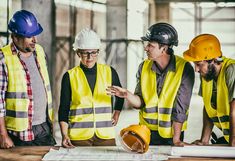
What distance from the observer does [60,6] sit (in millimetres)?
12133

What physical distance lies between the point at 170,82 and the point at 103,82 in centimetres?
61

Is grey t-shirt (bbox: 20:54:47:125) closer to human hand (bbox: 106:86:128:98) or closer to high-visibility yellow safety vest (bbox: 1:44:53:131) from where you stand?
high-visibility yellow safety vest (bbox: 1:44:53:131)

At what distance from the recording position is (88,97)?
4.01 metres

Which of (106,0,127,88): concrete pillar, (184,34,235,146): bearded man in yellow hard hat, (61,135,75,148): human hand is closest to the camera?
(61,135,75,148): human hand

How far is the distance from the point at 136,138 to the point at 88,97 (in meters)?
0.98

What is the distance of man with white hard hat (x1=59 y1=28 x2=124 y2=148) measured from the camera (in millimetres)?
3955

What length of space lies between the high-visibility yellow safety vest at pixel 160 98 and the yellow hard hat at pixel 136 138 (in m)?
0.81

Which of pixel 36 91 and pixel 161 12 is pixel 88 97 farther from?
pixel 161 12

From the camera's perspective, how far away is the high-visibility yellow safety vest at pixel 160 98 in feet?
13.0

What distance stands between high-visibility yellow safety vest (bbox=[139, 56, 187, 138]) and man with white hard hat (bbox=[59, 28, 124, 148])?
0.27 m

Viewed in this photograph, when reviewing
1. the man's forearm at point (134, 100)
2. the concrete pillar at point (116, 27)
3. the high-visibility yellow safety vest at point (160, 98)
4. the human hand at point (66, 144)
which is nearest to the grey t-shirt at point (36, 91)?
the human hand at point (66, 144)

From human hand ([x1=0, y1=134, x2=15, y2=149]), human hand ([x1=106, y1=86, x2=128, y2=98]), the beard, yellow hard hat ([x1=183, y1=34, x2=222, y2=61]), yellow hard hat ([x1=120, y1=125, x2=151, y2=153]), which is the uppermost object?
yellow hard hat ([x1=183, y1=34, x2=222, y2=61])

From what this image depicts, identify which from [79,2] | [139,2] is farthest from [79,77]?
[139,2]

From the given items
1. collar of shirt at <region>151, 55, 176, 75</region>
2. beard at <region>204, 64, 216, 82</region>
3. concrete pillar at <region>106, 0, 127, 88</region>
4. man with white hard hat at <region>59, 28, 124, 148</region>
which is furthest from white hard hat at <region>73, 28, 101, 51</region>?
concrete pillar at <region>106, 0, 127, 88</region>
